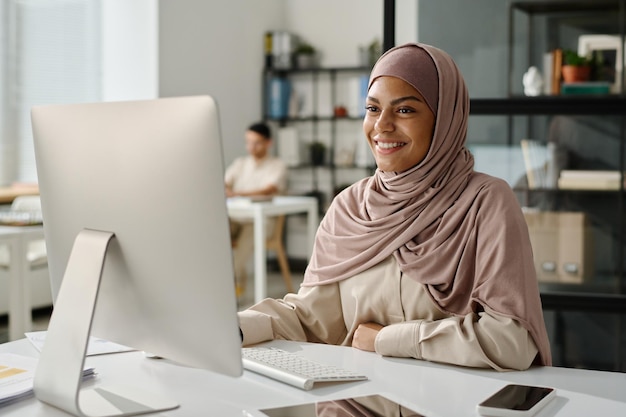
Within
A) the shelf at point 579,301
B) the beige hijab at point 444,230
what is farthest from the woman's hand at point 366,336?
the shelf at point 579,301

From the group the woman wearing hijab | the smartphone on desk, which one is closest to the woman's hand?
the woman wearing hijab

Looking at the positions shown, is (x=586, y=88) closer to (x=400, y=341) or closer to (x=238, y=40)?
(x=400, y=341)

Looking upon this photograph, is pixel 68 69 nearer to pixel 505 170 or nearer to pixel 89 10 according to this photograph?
pixel 89 10

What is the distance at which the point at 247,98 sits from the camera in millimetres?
6961

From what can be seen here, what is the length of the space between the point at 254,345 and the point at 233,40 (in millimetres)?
5496

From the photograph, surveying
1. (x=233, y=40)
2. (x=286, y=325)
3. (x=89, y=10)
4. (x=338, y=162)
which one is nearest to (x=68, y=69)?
(x=89, y=10)

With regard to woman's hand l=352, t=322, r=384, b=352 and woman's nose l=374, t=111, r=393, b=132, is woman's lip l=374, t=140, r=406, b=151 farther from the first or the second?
woman's hand l=352, t=322, r=384, b=352

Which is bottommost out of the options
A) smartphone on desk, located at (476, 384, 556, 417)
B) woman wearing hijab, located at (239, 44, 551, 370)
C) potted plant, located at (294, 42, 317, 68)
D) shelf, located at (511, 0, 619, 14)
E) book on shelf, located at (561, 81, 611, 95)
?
smartphone on desk, located at (476, 384, 556, 417)

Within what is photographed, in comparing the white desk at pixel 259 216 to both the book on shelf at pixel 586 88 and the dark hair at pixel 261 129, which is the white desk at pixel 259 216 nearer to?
the dark hair at pixel 261 129

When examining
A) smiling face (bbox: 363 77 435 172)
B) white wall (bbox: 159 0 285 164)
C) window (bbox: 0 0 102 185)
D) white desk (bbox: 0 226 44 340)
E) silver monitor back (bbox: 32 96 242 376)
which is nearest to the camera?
silver monitor back (bbox: 32 96 242 376)

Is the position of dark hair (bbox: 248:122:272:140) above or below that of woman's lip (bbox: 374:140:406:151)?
above

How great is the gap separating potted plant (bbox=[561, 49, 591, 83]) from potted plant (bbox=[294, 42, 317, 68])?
4499 mm

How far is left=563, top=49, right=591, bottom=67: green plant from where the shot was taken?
269 cm

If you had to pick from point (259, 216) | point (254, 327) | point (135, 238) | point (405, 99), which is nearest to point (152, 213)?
point (135, 238)
